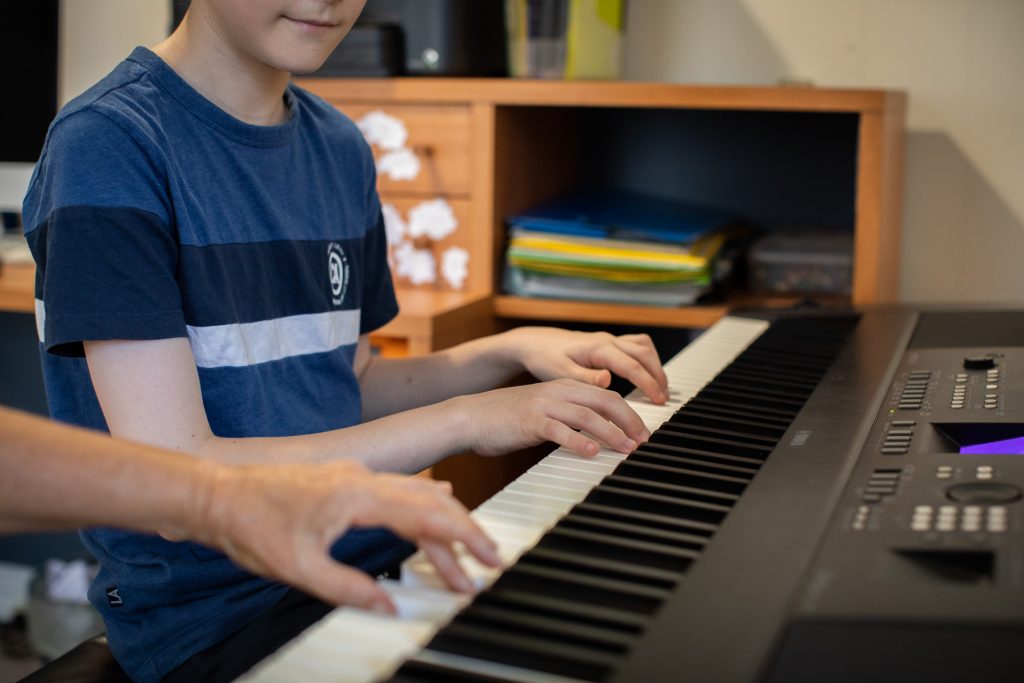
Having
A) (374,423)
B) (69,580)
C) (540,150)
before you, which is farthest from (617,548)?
(69,580)

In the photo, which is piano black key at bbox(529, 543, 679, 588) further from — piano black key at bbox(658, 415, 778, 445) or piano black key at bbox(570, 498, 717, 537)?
piano black key at bbox(658, 415, 778, 445)

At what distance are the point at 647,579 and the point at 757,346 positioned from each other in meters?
0.73

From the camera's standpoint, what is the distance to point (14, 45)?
2014 mm

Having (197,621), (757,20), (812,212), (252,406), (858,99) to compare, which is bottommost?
(197,621)

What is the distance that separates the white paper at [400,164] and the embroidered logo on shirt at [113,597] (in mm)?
971

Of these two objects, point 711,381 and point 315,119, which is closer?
point 711,381

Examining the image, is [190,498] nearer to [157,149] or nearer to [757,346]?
[157,149]

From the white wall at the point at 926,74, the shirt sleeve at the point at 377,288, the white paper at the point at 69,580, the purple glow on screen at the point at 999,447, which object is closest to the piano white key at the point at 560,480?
the purple glow on screen at the point at 999,447

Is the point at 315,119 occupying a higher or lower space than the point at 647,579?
higher

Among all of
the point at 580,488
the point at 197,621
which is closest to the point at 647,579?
the point at 580,488

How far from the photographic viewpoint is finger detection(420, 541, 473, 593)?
630mm

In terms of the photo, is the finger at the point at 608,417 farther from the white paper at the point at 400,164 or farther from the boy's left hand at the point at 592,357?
the white paper at the point at 400,164

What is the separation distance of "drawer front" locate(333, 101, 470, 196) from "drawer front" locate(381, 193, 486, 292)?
0.02 meters

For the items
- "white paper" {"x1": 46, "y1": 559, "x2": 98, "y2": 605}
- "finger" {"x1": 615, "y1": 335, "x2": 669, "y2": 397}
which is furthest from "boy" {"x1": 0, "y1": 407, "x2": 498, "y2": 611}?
"white paper" {"x1": 46, "y1": 559, "x2": 98, "y2": 605}
